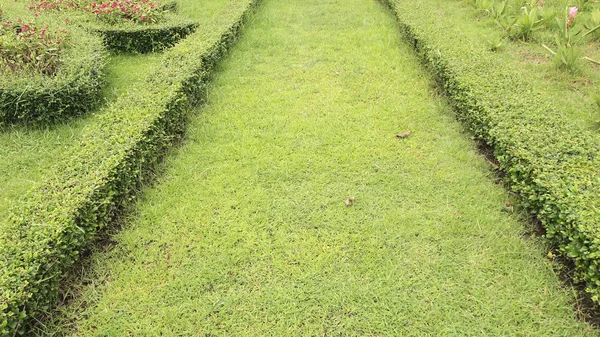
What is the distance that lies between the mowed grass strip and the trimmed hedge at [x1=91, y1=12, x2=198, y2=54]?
5.72ft

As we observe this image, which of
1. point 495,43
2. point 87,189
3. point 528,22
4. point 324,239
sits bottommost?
point 324,239

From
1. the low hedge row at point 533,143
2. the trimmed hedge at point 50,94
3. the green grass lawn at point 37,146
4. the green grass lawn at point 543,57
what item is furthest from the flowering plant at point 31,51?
the green grass lawn at point 543,57

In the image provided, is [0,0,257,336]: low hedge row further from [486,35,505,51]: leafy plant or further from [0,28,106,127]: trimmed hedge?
[486,35,505,51]: leafy plant

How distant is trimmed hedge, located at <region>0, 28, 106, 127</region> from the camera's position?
431cm

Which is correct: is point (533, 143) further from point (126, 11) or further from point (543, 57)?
point (126, 11)

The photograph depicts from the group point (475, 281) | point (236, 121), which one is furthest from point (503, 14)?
point (475, 281)

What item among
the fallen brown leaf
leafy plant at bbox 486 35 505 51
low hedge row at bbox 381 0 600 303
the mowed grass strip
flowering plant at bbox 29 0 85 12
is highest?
leafy plant at bbox 486 35 505 51

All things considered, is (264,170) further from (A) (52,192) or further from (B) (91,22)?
(B) (91,22)

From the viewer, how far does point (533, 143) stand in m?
3.38

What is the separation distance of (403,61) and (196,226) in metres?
3.76

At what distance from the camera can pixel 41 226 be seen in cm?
273

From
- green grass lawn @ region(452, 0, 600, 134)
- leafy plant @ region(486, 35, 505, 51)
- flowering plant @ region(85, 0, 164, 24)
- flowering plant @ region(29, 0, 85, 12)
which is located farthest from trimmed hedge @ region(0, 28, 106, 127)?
leafy plant @ region(486, 35, 505, 51)

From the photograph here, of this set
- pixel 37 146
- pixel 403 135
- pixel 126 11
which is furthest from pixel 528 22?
pixel 37 146

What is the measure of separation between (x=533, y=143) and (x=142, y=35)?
5.22 m
